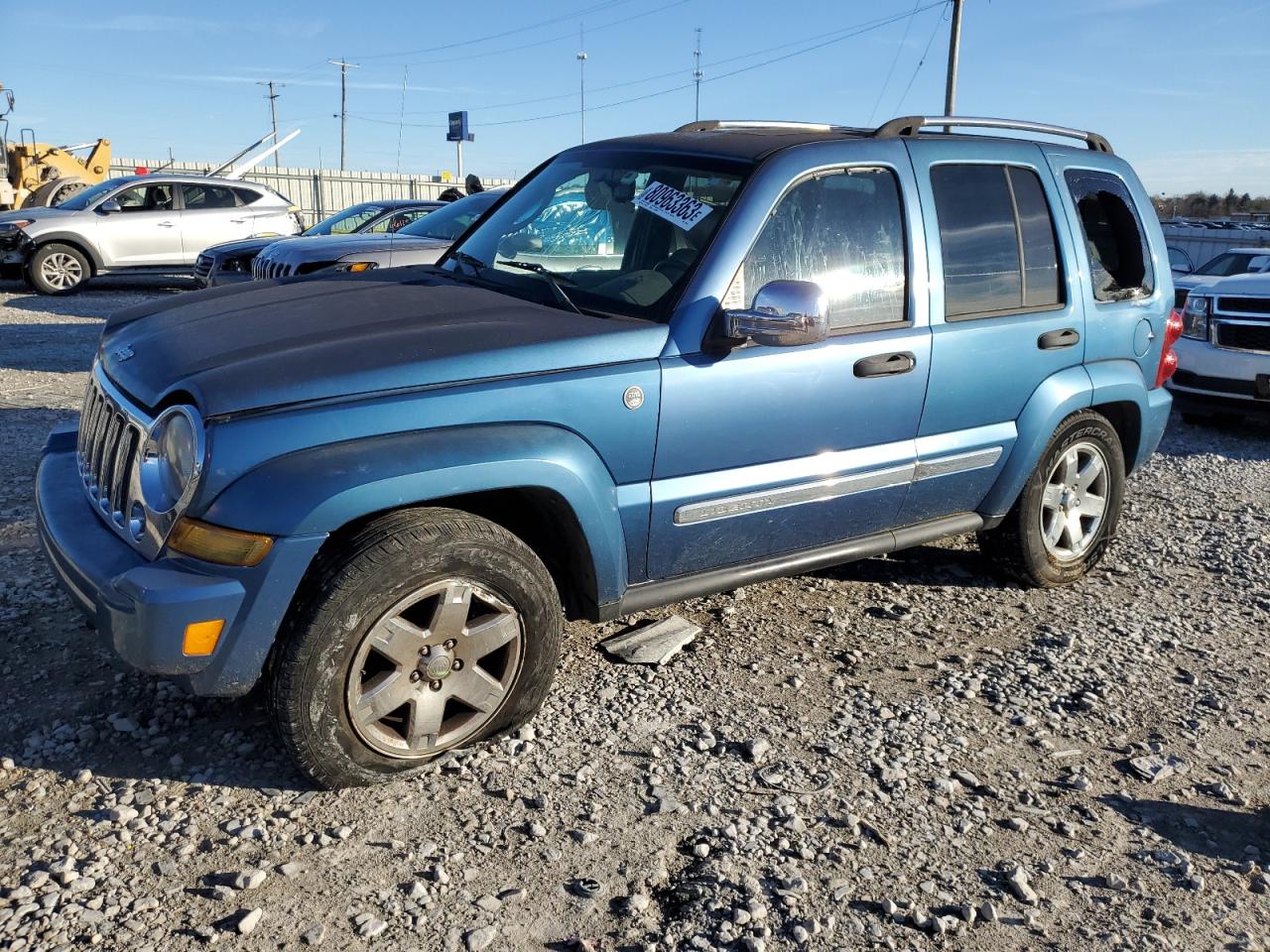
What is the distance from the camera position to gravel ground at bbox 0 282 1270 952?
2.66 meters

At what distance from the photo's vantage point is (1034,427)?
4.48 metres

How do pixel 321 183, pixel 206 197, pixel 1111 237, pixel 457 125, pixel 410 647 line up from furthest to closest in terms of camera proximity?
pixel 457 125
pixel 321 183
pixel 206 197
pixel 1111 237
pixel 410 647

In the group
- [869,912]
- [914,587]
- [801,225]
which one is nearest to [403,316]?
[801,225]

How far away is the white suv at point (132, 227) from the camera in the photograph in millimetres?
14953

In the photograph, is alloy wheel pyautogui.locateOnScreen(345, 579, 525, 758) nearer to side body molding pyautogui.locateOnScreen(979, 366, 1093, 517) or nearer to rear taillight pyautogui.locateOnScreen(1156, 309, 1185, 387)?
side body molding pyautogui.locateOnScreen(979, 366, 1093, 517)

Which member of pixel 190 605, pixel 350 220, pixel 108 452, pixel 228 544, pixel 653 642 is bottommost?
pixel 653 642

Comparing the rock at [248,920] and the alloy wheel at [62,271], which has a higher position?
the alloy wheel at [62,271]

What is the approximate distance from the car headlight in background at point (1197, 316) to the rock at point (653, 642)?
6547 millimetres

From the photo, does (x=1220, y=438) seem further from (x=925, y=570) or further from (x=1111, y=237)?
(x=925, y=570)

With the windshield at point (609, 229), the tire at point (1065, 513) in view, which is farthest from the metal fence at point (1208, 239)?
the windshield at point (609, 229)

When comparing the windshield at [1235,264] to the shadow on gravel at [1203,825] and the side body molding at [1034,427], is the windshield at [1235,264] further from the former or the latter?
the shadow on gravel at [1203,825]

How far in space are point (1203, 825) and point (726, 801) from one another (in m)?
1.40

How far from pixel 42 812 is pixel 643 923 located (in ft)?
5.59

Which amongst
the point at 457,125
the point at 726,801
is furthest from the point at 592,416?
the point at 457,125
